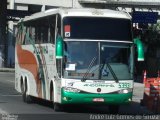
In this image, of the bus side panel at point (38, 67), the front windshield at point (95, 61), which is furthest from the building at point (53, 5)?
the front windshield at point (95, 61)

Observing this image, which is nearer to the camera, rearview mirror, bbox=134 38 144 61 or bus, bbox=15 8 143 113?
bus, bbox=15 8 143 113

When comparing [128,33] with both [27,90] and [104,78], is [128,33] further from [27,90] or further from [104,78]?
[27,90]

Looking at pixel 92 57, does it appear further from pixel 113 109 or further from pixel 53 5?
pixel 53 5

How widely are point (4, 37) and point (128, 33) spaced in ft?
122

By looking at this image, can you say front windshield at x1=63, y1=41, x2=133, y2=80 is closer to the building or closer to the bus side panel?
the bus side panel

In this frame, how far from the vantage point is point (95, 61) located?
1886 centimetres

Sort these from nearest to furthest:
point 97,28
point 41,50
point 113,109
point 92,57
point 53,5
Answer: point 92,57
point 97,28
point 113,109
point 41,50
point 53,5

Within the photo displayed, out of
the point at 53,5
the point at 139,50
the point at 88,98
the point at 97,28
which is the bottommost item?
the point at 88,98

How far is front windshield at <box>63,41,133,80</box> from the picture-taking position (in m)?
18.8

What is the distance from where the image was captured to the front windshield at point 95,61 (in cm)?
1881

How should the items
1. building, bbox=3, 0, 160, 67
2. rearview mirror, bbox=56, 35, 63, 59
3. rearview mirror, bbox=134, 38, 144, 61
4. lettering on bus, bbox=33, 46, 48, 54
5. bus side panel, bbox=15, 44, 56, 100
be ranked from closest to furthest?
rearview mirror, bbox=56, 35, 63, 59
rearview mirror, bbox=134, 38, 144, 61
bus side panel, bbox=15, 44, 56, 100
lettering on bus, bbox=33, 46, 48, 54
building, bbox=3, 0, 160, 67

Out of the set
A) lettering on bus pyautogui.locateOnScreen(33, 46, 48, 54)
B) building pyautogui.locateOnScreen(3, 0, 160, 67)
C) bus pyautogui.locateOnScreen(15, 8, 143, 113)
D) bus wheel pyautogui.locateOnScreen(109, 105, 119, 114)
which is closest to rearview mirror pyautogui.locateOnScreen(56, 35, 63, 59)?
bus pyautogui.locateOnScreen(15, 8, 143, 113)

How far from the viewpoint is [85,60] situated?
18.8 metres

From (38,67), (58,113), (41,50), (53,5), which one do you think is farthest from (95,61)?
(53,5)
